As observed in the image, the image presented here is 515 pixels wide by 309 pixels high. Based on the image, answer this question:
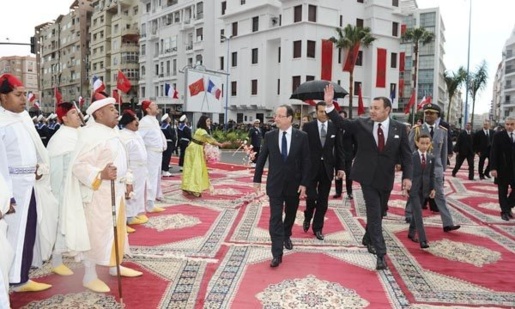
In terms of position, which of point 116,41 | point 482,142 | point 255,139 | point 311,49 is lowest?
point 255,139

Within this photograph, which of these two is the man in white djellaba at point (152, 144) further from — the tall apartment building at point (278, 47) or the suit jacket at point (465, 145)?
the tall apartment building at point (278, 47)

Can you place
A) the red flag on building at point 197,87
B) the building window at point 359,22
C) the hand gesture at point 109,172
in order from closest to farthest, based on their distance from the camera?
the hand gesture at point 109,172, the red flag on building at point 197,87, the building window at point 359,22

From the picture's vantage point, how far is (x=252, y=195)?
30.9 ft

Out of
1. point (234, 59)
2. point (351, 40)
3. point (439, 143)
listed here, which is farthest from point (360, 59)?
point (439, 143)

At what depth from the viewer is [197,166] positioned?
914 cm

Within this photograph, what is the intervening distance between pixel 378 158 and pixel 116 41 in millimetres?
59485

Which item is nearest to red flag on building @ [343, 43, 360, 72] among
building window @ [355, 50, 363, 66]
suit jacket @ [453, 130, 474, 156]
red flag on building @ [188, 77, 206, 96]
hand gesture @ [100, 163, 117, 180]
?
Result: building window @ [355, 50, 363, 66]

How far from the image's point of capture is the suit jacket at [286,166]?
4879 mm

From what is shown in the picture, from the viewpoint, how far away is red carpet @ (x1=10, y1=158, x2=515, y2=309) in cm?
394

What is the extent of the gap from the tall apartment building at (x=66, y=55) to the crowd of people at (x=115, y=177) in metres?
64.9

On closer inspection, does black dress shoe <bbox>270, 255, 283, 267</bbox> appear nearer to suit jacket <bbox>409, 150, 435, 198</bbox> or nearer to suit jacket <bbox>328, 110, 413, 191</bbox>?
suit jacket <bbox>328, 110, 413, 191</bbox>

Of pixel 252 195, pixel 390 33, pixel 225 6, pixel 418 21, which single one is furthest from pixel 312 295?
pixel 418 21

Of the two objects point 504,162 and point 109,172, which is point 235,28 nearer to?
point 504,162

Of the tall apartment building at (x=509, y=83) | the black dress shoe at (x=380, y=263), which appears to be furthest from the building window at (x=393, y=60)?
the tall apartment building at (x=509, y=83)
